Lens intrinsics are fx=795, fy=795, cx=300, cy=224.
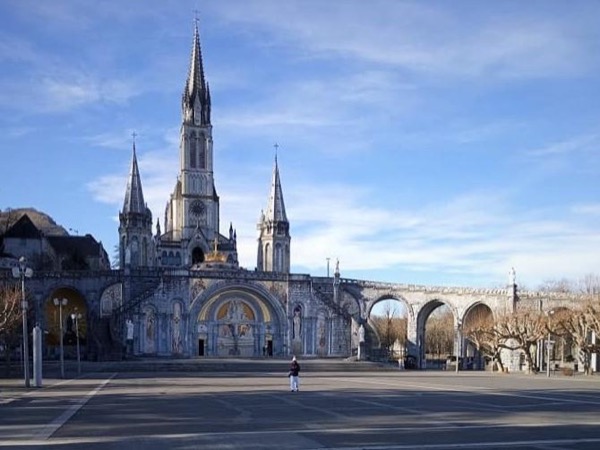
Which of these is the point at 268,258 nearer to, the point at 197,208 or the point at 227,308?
the point at 197,208

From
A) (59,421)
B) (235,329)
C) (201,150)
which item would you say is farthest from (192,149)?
(59,421)

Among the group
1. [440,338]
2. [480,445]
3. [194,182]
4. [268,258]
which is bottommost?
[440,338]

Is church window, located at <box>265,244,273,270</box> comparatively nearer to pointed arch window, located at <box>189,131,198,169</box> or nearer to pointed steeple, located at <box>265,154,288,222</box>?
pointed steeple, located at <box>265,154,288,222</box>

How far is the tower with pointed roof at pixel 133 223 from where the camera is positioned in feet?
297

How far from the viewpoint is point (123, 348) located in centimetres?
6956

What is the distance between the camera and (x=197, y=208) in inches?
4225

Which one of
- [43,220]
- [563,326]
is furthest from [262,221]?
[43,220]

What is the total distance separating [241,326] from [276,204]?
2170cm

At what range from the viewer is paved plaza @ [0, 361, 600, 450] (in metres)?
15.6

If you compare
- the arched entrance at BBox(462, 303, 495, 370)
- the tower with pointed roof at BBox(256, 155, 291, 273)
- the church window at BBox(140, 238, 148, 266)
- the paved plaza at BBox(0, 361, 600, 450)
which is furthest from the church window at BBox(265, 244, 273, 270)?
the paved plaza at BBox(0, 361, 600, 450)

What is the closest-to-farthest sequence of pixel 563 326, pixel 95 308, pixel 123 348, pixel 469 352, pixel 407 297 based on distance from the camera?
pixel 563 326 < pixel 123 348 < pixel 95 308 < pixel 407 297 < pixel 469 352

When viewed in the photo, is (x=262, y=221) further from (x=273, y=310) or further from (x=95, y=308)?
(x=95, y=308)

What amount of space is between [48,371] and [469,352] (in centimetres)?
5085

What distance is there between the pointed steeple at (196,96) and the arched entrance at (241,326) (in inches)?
1451
